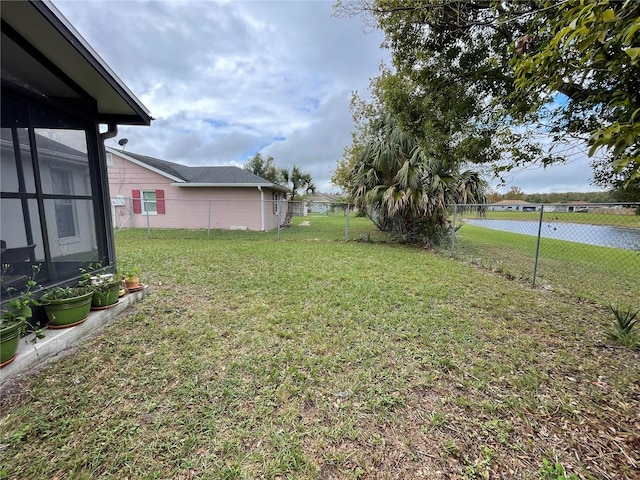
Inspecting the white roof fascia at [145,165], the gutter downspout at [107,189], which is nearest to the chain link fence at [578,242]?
the gutter downspout at [107,189]

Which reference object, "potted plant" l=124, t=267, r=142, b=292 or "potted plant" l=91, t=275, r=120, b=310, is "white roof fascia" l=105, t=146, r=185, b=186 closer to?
"potted plant" l=124, t=267, r=142, b=292

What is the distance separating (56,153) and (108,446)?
300cm

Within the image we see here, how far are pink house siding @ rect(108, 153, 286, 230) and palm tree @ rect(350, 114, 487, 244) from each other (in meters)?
5.38

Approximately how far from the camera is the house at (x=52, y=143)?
225 centimetres

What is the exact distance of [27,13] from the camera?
1994mm

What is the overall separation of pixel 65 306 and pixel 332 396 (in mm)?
2655

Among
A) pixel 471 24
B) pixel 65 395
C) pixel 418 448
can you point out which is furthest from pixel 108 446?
pixel 471 24

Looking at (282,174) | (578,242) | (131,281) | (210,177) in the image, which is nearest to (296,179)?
(282,174)

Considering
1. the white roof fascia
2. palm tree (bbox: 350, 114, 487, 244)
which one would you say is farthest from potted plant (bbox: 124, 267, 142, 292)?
the white roof fascia

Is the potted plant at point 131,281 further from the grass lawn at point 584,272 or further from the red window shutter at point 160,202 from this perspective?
the red window shutter at point 160,202

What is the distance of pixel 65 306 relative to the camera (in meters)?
2.48

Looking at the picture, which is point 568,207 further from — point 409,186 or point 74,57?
point 74,57

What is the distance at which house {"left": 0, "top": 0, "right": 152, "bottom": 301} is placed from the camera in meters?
2.25

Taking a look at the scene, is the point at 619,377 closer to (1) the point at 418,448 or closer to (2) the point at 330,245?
(1) the point at 418,448
